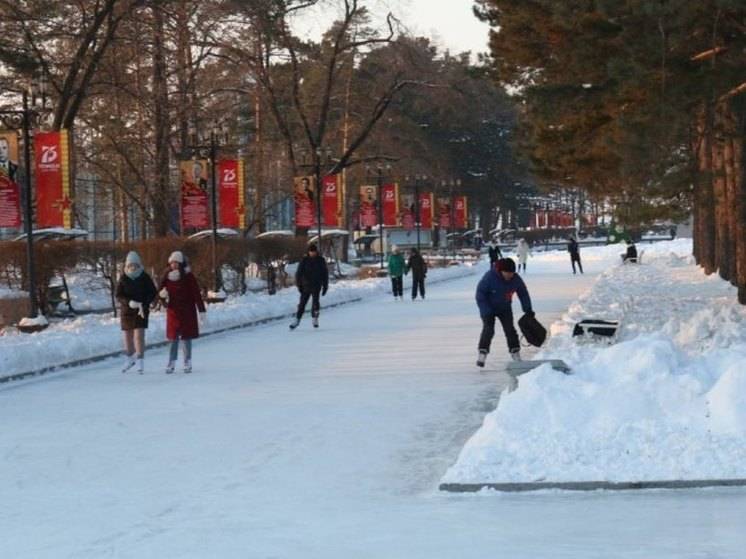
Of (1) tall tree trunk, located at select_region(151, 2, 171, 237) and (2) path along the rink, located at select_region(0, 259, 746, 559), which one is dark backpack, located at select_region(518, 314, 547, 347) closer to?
(2) path along the rink, located at select_region(0, 259, 746, 559)

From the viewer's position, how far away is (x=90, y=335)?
2269 cm

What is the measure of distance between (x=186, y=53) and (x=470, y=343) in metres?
20.9

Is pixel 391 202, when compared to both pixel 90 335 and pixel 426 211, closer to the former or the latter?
pixel 426 211

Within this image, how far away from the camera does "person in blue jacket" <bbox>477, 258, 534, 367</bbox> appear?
57.4ft

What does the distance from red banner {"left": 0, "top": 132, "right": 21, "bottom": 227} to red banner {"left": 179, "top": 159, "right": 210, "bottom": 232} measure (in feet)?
27.8

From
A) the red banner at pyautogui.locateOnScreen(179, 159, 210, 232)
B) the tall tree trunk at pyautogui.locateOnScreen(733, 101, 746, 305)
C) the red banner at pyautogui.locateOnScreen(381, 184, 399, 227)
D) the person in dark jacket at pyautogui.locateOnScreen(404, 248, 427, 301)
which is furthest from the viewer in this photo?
the red banner at pyautogui.locateOnScreen(381, 184, 399, 227)

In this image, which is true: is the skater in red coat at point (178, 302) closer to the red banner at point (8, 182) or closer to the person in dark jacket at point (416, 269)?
the red banner at point (8, 182)

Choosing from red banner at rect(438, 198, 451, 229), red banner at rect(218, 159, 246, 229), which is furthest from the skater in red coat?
Answer: red banner at rect(438, 198, 451, 229)

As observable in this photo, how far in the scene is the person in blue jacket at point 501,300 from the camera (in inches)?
688

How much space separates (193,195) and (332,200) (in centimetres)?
1607

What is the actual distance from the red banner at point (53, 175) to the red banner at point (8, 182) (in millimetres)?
641

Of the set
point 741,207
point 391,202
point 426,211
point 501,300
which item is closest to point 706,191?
point 741,207

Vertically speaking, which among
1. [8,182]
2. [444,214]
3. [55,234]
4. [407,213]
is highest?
[8,182]

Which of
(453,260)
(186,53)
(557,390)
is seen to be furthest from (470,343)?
(453,260)
